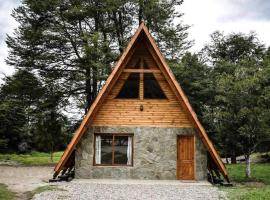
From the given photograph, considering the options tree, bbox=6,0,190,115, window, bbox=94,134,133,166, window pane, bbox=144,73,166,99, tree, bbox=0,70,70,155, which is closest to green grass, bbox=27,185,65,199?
window, bbox=94,134,133,166

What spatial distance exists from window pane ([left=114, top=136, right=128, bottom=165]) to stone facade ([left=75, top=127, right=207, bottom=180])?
1.01 ft

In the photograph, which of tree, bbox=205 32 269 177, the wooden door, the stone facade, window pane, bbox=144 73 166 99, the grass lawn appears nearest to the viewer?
the grass lawn

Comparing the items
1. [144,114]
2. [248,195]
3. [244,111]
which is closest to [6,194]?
[144,114]

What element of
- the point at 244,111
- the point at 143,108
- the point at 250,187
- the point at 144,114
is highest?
the point at 143,108

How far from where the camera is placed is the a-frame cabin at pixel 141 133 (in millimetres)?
16531

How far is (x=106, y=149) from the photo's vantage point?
16.8 m

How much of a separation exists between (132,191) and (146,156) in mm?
3637

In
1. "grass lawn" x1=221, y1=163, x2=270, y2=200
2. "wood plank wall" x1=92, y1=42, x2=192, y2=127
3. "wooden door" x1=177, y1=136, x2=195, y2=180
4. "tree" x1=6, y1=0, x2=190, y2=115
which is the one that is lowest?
"grass lawn" x1=221, y1=163, x2=270, y2=200

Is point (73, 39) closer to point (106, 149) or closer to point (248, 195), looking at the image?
point (106, 149)

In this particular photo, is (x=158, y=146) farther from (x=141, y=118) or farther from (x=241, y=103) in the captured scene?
(x=241, y=103)

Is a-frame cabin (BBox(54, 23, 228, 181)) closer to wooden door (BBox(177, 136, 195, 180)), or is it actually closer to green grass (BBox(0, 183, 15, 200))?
wooden door (BBox(177, 136, 195, 180))

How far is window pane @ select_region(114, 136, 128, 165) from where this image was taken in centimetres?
1667

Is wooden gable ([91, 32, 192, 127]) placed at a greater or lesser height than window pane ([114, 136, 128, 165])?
Result: greater

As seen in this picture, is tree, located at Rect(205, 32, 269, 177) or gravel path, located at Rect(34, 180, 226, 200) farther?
tree, located at Rect(205, 32, 269, 177)
